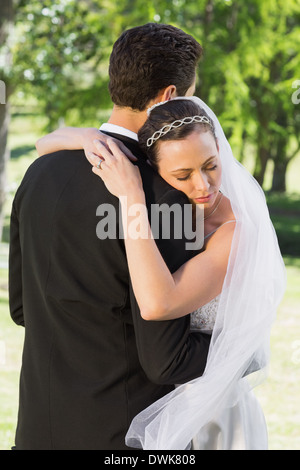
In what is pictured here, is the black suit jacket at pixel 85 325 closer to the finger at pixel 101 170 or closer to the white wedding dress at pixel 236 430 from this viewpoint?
the finger at pixel 101 170

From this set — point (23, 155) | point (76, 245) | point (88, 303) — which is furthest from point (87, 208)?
point (23, 155)

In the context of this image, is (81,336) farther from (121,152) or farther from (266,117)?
(266,117)

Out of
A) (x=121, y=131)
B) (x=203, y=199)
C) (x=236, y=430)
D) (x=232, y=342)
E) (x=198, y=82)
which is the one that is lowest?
(x=236, y=430)

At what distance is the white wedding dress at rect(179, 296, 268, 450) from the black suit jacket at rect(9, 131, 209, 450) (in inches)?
13.8

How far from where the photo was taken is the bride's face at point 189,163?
208 cm

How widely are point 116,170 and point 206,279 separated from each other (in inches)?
16.4

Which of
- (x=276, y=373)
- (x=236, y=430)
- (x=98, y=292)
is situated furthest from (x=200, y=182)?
(x=276, y=373)

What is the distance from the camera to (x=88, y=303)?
205 cm

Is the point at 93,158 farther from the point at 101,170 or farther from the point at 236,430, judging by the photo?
the point at 236,430

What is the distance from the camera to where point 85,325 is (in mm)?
2092

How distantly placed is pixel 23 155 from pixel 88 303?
Answer: 111 ft

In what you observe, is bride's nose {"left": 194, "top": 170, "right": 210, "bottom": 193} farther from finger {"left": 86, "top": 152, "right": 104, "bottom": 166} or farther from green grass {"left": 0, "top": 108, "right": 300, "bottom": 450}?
green grass {"left": 0, "top": 108, "right": 300, "bottom": 450}

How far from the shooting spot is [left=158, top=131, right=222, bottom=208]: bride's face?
82.0 inches

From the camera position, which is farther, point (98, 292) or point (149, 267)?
point (98, 292)
